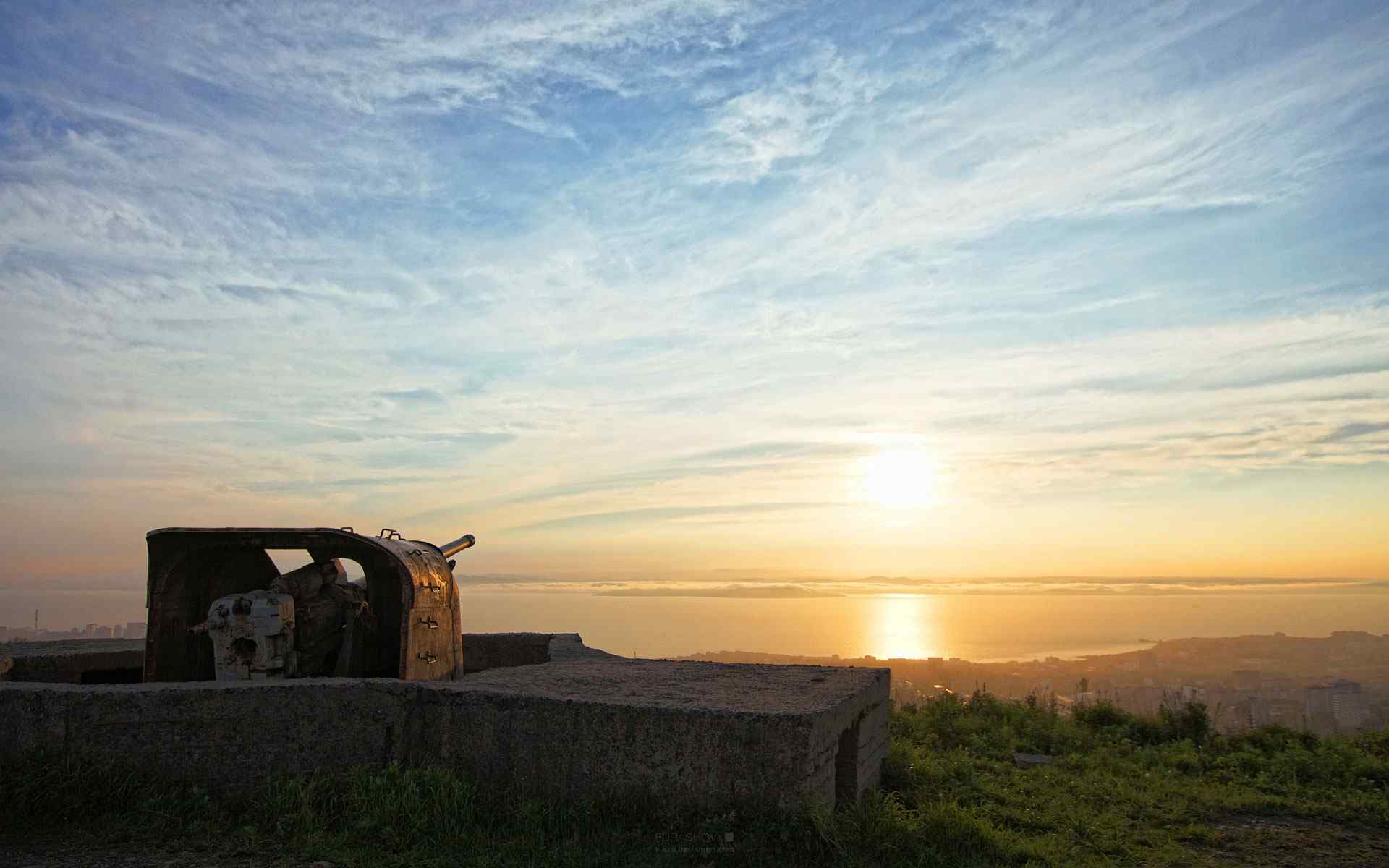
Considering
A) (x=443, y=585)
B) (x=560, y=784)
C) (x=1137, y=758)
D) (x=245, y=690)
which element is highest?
(x=443, y=585)

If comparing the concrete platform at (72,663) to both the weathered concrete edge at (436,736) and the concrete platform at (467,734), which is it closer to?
the concrete platform at (467,734)

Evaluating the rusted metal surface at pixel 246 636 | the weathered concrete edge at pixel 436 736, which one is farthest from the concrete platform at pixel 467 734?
the rusted metal surface at pixel 246 636

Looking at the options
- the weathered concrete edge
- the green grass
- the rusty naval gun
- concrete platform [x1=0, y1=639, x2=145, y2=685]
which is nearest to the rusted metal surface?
the rusty naval gun

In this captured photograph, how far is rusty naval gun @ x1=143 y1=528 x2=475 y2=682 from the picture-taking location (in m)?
7.87

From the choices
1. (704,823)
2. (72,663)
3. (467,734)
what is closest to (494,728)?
(467,734)

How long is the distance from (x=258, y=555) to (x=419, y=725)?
3.61 meters

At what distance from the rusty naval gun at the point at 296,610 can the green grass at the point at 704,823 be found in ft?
5.28

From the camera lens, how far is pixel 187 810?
6195 mm

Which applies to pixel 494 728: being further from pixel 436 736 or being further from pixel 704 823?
pixel 704 823

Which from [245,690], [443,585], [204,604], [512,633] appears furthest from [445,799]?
[512,633]

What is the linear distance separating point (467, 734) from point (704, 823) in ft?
5.75

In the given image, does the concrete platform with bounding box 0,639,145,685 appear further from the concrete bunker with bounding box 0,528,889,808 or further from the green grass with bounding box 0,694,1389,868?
the green grass with bounding box 0,694,1389,868

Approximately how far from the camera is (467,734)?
6.61m

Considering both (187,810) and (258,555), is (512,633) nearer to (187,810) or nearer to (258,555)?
(258,555)
